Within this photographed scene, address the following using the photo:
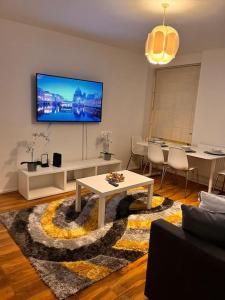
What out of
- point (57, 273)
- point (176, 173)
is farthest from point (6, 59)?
point (176, 173)

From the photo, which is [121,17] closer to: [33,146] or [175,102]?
[33,146]

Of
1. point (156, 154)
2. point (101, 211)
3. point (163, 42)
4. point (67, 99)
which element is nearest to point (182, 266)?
point (101, 211)

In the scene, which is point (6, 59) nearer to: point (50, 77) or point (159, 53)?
point (50, 77)

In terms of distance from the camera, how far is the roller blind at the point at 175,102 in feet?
15.7

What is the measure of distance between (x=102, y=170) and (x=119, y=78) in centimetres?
189

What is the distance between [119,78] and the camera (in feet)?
15.5

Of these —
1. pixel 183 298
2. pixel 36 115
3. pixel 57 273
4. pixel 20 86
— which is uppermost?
pixel 20 86

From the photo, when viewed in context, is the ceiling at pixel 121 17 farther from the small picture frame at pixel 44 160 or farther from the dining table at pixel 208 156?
the small picture frame at pixel 44 160

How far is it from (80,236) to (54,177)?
5.57ft

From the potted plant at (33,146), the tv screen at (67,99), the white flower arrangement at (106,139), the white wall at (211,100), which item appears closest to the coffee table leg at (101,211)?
the potted plant at (33,146)

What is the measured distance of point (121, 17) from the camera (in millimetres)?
3035

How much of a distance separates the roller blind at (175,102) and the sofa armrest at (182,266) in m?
3.64

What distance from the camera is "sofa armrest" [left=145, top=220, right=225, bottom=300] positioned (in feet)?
4.25

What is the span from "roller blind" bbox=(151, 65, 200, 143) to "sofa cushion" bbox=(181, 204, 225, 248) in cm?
359
